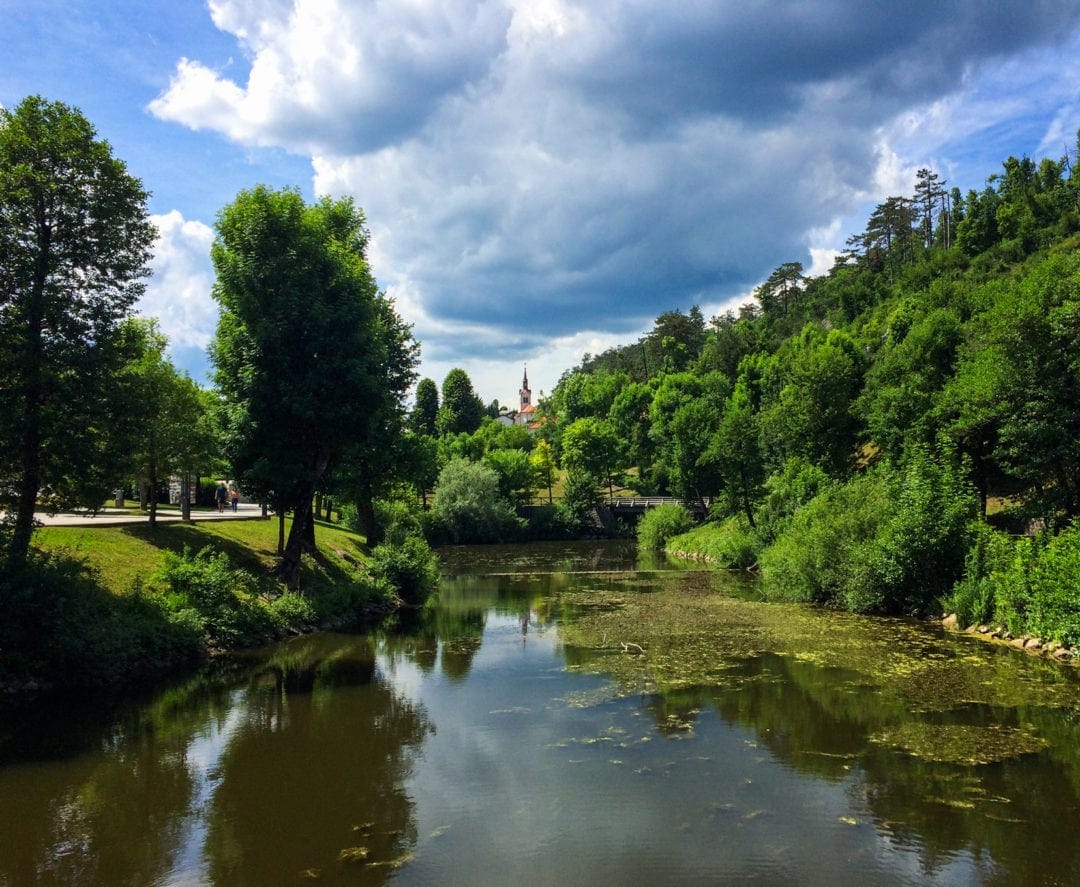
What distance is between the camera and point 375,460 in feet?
116

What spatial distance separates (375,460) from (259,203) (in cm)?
1337

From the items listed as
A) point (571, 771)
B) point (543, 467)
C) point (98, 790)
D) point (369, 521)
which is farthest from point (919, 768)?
point (543, 467)

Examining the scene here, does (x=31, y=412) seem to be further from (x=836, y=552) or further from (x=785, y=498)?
→ (x=785, y=498)

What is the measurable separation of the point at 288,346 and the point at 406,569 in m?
11.9

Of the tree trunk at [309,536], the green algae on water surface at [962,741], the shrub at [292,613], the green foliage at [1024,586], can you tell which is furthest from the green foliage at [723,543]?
the green algae on water surface at [962,741]

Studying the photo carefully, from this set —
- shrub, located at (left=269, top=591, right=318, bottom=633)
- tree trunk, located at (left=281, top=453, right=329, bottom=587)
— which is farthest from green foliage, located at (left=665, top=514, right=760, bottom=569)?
shrub, located at (left=269, top=591, right=318, bottom=633)

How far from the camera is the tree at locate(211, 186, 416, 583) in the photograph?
2561 cm

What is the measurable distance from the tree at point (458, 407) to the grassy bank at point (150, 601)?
86.2m

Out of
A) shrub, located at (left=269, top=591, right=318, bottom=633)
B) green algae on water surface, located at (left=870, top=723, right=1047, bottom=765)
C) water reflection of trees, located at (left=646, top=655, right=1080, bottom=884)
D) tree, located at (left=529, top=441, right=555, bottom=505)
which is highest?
tree, located at (left=529, top=441, right=555, bottom=505)

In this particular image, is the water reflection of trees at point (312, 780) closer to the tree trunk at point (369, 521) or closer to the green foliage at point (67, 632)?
the green foliage at point (67, 632)

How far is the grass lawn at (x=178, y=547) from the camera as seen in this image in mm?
21109

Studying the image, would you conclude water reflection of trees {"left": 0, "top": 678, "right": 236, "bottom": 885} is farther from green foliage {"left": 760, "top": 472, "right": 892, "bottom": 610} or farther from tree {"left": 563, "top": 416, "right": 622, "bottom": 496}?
tree {"left": 563, "top": 416, "right": 622, "bottom": 496}

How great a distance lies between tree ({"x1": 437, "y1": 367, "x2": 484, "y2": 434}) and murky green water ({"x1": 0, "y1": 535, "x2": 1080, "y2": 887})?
323 ft

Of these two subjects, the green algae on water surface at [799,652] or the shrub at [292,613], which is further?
the shrub at [292,613]
